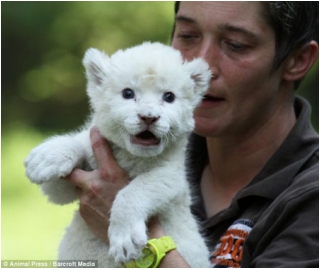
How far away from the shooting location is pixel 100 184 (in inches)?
136

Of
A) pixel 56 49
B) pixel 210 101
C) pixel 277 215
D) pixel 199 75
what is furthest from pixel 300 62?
pixel 56 49

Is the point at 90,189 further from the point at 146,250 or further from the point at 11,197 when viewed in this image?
the point at 11,197

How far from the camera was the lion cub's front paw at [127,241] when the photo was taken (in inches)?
125

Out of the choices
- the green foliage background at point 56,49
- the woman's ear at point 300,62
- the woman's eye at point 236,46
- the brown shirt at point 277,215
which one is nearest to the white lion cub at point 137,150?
the brown shirt at point 277,215

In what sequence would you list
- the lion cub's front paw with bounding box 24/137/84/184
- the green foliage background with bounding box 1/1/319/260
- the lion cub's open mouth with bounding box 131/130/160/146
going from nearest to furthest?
1. the lion cub's open mouth with bounding box 131/130/160/146
2. the lion cub's front paw with bounding box 24/137/84/184
3. the green foliage background with bounding box 1/1/319/260

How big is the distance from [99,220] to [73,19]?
7.19m

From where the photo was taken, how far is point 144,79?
10.6 ft

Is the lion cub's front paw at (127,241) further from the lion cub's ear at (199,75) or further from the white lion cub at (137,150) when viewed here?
the lion cub's ear at (199,75)

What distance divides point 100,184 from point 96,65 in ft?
1.71

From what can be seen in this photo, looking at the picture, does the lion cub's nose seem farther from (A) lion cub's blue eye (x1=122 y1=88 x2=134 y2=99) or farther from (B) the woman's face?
(B) the woman's face

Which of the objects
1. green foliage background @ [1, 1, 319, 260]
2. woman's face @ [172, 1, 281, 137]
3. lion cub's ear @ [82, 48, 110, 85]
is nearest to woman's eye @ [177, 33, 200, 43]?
woman's face @ [172, 1, 281, 137]

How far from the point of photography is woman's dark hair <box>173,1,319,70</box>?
12.4ft

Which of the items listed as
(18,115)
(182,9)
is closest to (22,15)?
(18,115)

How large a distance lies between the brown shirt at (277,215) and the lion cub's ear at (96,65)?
835 millimetres
